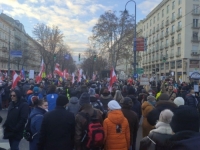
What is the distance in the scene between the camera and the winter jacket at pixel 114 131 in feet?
15.9

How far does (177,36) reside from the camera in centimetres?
5638

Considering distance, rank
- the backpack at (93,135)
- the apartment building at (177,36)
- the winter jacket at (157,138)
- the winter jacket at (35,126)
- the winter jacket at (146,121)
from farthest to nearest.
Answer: the apartment building at (177,36) → the winter jacket at (146,121) → the winter jacket at (35,126) → the backpack at (93,135) → the winter jacket at (157,138)

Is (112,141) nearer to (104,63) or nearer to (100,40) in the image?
(100,40)

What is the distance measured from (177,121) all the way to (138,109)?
18.9 ft

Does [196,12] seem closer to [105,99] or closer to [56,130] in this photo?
[105,99]

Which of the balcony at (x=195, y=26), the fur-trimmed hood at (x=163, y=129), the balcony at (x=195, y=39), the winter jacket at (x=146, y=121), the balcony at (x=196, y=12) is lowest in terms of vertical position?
the winter jacket at (x=146, y=121)

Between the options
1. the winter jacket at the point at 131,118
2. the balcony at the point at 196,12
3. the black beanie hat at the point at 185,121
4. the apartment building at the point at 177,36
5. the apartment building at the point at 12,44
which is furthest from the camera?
the apartment building at the point at 12,44

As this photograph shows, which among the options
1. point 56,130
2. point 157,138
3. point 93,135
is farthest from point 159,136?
point 56,130

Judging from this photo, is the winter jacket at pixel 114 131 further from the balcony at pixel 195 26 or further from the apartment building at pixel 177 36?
the balcony at pixel 195 26

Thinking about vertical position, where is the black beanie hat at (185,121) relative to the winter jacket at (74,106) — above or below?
above

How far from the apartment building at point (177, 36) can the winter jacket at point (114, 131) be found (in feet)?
131

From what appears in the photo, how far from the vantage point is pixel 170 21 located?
60156 mm

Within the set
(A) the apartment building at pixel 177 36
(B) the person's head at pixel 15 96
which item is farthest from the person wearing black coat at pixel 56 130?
(A) the apartment building at pixel 177 36

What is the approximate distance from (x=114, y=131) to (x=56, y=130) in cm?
107
